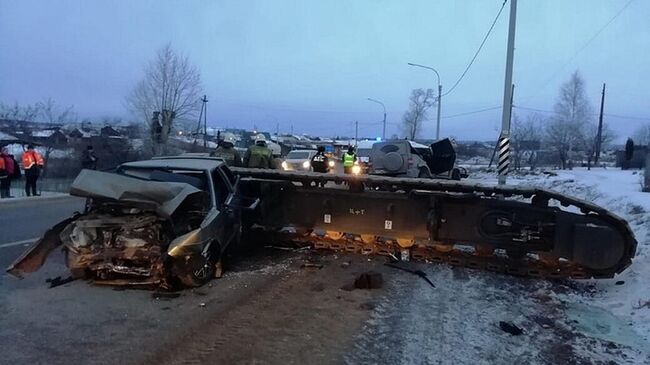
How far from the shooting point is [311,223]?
9859mm

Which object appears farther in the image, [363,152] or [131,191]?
[363,152]

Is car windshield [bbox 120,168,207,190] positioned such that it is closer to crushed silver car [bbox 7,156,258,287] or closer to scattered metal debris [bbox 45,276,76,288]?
crushed silver car [bbox 7,156,258,287]

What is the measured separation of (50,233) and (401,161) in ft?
55.0

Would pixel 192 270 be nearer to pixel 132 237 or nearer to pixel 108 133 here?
pixel 132 237

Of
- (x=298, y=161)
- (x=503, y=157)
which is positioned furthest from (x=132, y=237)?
(x=298, y=161)

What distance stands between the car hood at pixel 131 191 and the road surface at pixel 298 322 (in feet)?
3.54

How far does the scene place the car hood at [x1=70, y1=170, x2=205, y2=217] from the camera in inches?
261

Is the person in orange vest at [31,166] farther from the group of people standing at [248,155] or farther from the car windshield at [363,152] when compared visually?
the car windshield at [363,152]

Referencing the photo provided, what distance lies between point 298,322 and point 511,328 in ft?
7.26

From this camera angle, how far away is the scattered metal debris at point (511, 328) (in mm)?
5734

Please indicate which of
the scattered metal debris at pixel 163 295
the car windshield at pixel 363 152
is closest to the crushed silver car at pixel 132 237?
the scattered metal debris at pixel 163 295

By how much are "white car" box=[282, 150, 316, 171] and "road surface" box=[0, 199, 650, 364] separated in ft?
64.9

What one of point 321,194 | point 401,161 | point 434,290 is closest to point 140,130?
point 401,161

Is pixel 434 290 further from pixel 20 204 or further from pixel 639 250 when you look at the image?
pixel 20 204
